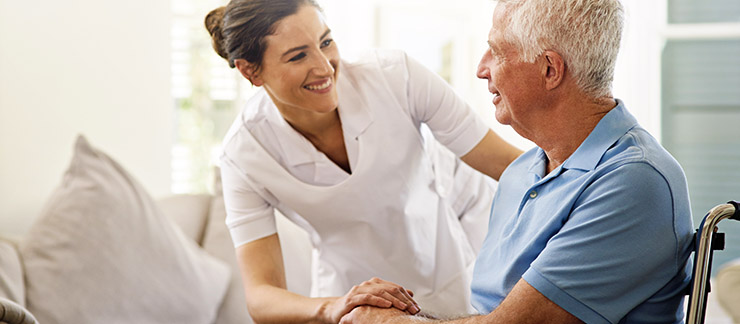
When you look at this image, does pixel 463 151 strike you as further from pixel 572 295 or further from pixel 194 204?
pixel 194 204

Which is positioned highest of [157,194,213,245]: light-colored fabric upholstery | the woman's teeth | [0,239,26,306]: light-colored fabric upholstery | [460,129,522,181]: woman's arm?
the woman's teeth

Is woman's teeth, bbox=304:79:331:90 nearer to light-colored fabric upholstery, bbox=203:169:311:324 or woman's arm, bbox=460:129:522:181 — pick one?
woman's arm, bbox=460:129:522:181

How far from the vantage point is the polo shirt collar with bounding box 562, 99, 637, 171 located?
108cm

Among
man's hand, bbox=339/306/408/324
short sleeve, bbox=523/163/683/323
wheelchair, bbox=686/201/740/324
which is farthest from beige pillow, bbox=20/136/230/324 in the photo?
wheelchair, bbox=686/201/740/324

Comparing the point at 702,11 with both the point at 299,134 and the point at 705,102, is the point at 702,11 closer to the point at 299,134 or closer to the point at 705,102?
Result: the point at 705,102

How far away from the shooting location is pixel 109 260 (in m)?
2.17

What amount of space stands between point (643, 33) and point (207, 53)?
214 cm

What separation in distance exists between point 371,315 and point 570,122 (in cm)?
47

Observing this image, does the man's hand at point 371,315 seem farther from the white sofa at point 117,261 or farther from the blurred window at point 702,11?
the blurred window at point 702,11

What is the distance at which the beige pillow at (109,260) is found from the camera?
6.76 feet

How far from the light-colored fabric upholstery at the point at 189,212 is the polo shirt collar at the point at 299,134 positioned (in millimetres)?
1194

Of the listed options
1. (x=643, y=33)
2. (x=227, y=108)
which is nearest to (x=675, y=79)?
(x=643, y=33)

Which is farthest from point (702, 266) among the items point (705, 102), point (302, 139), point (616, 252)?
point (705, 102)

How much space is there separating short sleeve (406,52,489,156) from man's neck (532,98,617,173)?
1.17ft
